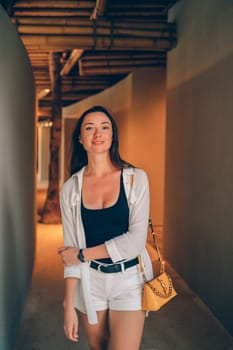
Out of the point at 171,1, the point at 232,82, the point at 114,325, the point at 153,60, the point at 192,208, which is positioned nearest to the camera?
the point at 114,325

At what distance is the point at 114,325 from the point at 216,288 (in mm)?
2211

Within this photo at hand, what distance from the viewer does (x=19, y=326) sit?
3.97 m

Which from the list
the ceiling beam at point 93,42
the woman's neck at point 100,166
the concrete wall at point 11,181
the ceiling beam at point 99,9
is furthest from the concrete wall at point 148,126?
the woman's neck at point 100,166

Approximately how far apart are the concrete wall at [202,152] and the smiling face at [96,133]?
1772 millimetres

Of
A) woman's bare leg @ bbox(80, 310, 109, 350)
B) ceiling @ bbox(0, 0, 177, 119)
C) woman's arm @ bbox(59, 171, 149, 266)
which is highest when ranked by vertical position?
ceiling @ bbox(0, 0, 177, 119)

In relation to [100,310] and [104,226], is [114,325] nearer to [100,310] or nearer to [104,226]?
[100,310]

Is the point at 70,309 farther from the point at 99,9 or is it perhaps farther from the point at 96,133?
the point at 99,9

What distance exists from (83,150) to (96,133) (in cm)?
23

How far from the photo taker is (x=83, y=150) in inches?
97.5

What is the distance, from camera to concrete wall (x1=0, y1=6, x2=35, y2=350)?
10.1 ft

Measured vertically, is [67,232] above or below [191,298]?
above

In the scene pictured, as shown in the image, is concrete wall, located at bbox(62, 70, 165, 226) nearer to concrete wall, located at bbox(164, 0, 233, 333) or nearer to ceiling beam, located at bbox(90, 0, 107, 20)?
concrete wall, located at bbox(164, 0, 233, 333)

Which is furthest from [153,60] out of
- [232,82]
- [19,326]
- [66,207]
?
[66,207]

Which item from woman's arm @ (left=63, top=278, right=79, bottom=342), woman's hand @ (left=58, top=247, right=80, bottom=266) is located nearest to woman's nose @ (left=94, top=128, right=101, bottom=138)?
woman's hand @ (left=58, top=247, right=80, bottom=266)
